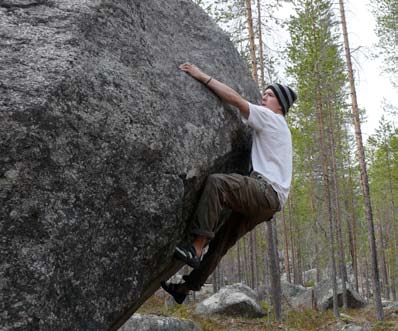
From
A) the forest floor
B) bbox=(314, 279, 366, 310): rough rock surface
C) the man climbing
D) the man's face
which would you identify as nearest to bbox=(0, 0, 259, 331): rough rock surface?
the man climbing

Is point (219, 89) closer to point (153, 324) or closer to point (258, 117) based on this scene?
point (258, 117)

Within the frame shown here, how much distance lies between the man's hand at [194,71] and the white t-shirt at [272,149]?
21.0 inches

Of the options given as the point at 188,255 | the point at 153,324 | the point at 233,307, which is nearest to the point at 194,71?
the point at 188,255

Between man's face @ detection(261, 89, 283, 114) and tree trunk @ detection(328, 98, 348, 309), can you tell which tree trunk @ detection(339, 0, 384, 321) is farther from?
man's face @ detection(261, 89, 283, 114)

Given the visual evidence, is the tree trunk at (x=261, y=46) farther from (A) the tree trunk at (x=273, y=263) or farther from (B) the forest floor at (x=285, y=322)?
(B) the forest floor at (x=285, y=322)

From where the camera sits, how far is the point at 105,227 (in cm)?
332

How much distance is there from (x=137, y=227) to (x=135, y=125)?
812mm

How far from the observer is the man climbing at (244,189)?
4.00m

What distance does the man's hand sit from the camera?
4324 mm

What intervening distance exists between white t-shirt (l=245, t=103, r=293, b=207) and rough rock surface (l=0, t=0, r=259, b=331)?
0.43 metres

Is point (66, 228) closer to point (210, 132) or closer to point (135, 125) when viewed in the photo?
point (135, 125)

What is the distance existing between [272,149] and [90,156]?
197 centimetres

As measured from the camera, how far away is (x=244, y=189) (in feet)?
13.3

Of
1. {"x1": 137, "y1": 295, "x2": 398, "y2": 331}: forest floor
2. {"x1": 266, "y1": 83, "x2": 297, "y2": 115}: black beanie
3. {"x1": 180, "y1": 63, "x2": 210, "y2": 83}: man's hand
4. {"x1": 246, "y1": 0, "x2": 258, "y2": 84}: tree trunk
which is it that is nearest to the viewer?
{"x1": 180, "y1": 63, "x2": 210, "y2": 83}: man's hand
